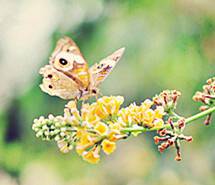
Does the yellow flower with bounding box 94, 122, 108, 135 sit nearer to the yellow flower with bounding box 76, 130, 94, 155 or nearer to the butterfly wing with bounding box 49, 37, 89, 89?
the yellow flower with bounding box 76, 130, 94, 155

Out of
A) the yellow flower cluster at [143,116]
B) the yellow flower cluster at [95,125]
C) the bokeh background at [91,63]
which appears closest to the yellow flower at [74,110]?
the yellow flower cluster at [95,125]

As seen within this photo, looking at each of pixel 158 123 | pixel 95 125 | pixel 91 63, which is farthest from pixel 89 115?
pixel 91 63

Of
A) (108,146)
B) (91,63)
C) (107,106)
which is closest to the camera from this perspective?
(108,146)

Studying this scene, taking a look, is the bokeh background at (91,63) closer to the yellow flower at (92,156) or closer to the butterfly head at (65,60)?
the butterfly head at (65,60)

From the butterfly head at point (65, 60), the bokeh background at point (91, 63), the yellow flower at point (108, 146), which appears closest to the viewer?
the yellow flower at point (108, 146)

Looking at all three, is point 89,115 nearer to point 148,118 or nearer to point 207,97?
point 148,118

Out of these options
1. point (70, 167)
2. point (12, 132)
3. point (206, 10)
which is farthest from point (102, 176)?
point (206, 10)

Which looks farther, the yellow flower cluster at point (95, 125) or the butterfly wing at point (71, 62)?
the butterfly wing at point (71, 62)
